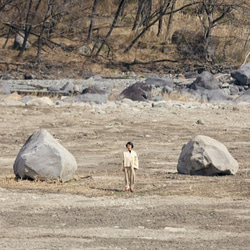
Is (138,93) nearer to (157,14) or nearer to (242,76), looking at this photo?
(242,76)

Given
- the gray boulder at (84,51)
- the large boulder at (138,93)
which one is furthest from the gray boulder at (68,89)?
the gray boulder at (84,51)

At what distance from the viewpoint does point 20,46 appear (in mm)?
39375

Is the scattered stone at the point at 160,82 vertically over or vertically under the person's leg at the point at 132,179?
under

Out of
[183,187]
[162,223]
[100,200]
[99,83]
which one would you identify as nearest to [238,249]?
[162,223]

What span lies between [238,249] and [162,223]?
1130mm

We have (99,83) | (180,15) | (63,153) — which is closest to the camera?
(63,153)

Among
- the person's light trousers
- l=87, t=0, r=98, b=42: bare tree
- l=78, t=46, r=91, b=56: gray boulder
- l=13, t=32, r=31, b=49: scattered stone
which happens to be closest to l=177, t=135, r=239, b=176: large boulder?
the person's light trousers

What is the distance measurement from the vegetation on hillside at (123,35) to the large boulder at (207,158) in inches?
1098

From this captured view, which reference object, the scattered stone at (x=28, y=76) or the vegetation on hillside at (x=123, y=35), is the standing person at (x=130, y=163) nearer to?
the scattered stone at (x=28, y=76)

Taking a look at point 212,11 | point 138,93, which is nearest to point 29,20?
point 212,11

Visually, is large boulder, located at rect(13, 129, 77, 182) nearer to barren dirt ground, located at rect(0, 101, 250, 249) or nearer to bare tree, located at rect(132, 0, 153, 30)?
barren dirt ground, located at rect(0, 101, 250, 249)

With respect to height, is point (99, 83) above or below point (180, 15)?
below

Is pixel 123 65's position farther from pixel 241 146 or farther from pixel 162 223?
pixel 162 223

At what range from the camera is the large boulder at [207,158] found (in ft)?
31.5
